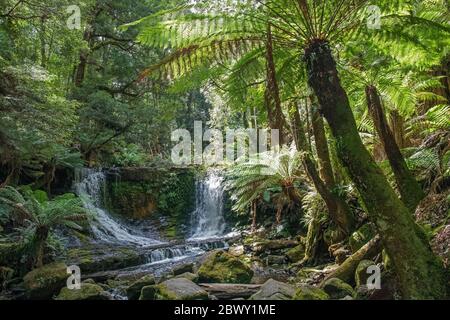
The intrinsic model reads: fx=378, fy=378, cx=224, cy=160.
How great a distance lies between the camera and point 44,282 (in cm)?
433

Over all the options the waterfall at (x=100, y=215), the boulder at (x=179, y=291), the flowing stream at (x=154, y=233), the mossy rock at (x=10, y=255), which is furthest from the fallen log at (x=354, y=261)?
the waterfall at (x=100, y=215)

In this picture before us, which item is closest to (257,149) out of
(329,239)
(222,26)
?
(329,239)

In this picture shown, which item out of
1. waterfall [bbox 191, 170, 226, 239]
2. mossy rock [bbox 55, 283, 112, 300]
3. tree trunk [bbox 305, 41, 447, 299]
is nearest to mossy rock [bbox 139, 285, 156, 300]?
mossy rock [bbox 55, 283, 112, 300]

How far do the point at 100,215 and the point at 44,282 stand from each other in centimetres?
478

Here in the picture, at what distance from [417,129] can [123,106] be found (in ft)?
22.1

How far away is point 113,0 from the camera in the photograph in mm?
10516

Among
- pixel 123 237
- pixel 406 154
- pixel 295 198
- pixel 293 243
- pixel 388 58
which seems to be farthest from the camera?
pixel 123 237

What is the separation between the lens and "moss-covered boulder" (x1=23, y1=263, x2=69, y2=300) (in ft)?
14.0

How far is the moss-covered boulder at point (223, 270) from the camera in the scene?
14.3 ft

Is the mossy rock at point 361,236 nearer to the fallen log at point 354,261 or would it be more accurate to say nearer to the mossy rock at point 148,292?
the fallen log at point 354,261

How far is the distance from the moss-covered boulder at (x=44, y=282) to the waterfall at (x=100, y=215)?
332 centimetres

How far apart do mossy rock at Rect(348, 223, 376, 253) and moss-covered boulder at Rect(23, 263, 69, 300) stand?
3403 mm

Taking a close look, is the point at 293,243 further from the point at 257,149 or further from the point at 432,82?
the point at 257,149

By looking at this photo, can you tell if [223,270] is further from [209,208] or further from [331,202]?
[209,208]
